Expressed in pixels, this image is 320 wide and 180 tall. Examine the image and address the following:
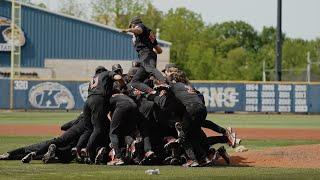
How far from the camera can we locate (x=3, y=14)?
198ft

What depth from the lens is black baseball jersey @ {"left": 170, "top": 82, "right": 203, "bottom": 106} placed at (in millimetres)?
14555

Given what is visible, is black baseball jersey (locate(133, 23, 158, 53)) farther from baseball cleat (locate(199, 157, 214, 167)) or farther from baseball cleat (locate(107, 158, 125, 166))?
baseball cleat (locate(199, 157, 214, 167))

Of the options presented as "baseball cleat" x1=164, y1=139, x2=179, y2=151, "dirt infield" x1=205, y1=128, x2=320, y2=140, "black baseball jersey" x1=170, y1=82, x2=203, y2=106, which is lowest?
"dirt infield" x1=205, y1=128, x2=320, y2=140

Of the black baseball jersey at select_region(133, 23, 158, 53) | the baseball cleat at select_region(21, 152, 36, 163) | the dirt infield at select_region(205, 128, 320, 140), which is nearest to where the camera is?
the baseball cleat at select_region(21, 152, 36, 163)

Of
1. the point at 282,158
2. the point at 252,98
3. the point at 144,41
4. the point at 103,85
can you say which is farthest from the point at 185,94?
the point at 252,98

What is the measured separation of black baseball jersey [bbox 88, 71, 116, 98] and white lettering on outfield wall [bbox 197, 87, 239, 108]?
33.8m

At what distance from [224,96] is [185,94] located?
1366 inches

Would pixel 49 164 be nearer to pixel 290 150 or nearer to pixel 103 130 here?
pixel 103 130

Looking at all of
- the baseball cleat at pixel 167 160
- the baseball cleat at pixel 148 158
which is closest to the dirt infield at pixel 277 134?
the baseball cleat at pixel 167 160

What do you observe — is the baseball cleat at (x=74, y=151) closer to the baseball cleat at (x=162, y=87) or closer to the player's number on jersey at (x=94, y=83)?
the player's number on jersey at (x=94, y=83)

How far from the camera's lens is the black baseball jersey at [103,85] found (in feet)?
49.4

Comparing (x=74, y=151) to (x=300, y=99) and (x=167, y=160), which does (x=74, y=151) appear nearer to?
(x=167, y=160)

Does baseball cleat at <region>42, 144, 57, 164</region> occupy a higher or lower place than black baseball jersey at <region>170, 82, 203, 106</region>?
lower

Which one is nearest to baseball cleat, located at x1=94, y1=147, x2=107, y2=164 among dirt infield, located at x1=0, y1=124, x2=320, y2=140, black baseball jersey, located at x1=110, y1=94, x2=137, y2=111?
black baseball jersey, located at x1=110, y1=94, x2=137, y2=111
